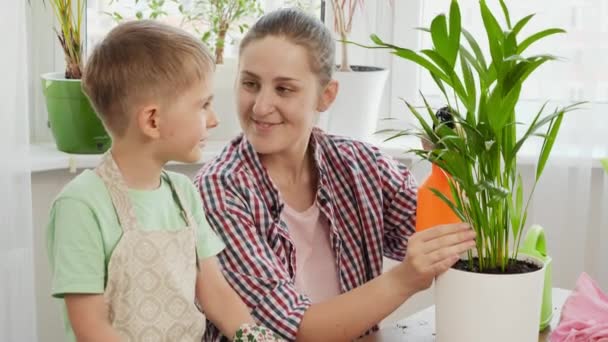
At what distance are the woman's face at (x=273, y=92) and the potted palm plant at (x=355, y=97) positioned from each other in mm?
870

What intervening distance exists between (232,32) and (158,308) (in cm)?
164

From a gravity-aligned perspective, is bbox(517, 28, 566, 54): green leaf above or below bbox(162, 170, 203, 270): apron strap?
above

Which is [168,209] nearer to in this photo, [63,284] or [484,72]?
[63,284]

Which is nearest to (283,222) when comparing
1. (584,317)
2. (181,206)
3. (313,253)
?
(313,253)

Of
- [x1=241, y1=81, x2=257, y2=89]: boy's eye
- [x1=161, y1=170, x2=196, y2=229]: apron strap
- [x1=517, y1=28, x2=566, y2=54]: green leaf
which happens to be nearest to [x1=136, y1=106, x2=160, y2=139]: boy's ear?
[x1=161, y1=170, x2=196, y2=229]: apron strap

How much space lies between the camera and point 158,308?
56.9 inches

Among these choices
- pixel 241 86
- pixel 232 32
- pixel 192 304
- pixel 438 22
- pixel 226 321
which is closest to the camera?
pixel 438 22

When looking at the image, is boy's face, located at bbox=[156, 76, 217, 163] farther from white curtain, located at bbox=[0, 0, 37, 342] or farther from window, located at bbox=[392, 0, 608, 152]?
window, located at bbox=[392, 0, 608, 152]

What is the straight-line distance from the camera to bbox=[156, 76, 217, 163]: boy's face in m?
1.46

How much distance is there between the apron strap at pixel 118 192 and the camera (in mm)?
1415

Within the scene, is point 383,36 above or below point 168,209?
above

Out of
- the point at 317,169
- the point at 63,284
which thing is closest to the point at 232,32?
the point at 317,169

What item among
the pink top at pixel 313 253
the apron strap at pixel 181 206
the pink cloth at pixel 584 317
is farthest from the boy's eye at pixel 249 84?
the pink cloth at pixel 584 317

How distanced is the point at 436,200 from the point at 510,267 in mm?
166
